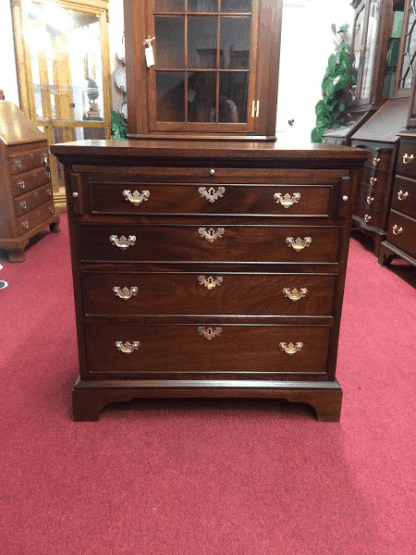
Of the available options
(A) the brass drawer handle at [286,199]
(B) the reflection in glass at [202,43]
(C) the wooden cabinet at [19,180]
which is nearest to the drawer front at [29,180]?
(C) the wooden cabinet at [19,180]

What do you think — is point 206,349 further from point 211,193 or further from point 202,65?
point 202,65

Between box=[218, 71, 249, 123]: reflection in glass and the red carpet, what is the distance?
148cm

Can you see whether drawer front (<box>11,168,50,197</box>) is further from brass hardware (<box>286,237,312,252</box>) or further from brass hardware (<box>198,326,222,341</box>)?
brass hardware (<box>286,237,312,252</box>)

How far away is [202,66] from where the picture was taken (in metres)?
2.53

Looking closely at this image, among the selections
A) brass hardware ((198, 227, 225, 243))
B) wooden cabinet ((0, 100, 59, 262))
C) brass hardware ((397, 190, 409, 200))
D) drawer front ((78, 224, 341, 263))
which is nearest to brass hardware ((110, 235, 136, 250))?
drawer front ((78, 224, 341, 263))

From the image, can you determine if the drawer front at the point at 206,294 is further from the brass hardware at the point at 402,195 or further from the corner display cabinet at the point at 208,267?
the brass hardware at the point at 402,195

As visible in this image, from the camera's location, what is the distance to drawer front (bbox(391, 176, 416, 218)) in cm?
307

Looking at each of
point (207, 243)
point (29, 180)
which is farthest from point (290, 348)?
point (29, 180)

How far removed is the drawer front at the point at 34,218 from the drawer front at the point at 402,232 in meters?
2.80

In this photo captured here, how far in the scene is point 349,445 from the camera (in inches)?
62.4

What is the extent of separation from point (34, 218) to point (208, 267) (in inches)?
107

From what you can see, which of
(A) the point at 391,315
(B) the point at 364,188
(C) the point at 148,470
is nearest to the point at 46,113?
(B) the point at 364,188

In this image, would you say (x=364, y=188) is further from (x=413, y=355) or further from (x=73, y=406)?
(x=73, y=406)

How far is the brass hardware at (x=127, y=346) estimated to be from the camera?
1644mm
